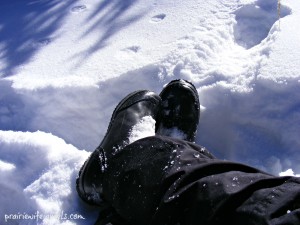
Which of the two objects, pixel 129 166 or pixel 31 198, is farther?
pixel 31 198

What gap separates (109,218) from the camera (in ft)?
3.48

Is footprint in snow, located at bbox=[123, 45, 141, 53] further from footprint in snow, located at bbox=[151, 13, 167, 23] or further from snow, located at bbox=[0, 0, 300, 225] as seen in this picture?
footprint in snow, located at bbox=[151, 13, 167, 23]

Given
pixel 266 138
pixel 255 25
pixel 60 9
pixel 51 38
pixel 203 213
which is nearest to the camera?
pixel 203 213

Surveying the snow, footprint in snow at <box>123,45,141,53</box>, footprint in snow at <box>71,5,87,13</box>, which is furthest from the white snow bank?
footprint in snow at <box>71,5,87,13</box>

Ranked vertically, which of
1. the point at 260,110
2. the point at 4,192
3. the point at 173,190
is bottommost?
the point at 4,192

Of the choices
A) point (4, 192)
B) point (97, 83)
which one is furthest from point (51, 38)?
point (4, 192)

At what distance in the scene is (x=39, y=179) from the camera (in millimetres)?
1258

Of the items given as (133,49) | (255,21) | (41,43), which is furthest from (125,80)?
(255,21)

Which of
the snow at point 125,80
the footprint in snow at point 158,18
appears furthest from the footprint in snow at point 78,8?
the footprint in snow at point 158,18

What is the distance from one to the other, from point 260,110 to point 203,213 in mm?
710

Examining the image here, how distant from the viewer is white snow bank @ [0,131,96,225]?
119cm

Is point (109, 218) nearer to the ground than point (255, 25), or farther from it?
nearer to the ground

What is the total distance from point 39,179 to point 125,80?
585 millimetres

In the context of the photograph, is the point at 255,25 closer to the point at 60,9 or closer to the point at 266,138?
the point at 266,138
